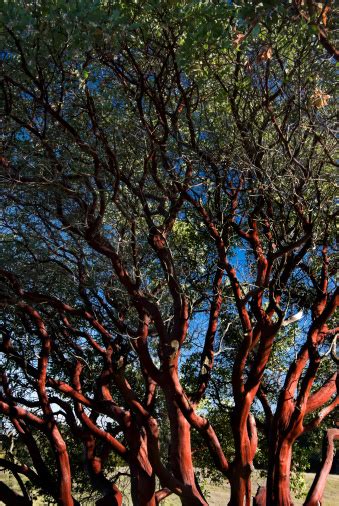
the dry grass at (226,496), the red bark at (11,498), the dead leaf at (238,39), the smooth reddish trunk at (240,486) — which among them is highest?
the dead leaf at (238,39)

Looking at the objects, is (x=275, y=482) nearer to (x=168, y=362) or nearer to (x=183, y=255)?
(x=168, y=362)

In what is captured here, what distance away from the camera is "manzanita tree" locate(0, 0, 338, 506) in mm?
7449

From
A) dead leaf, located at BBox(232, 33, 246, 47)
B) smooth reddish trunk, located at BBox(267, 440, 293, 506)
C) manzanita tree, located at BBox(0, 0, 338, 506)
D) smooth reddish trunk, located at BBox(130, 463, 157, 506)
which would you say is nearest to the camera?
dead leaf, located at BBox(232, 33, 246, 47)

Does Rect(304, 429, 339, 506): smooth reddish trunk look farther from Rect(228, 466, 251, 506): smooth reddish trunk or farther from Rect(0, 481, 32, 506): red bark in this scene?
Rect(0, 481, 32, 506): red bark

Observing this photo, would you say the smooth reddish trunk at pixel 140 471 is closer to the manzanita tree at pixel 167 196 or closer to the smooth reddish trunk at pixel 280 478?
the manzanita tree at pixel 167 196

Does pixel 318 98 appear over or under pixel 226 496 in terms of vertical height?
over

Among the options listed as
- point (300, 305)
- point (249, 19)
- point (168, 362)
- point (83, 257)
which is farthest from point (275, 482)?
point (249, 19)

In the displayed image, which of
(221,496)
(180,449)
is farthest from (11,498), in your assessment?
(221,496)

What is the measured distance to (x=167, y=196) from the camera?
30.2 feet

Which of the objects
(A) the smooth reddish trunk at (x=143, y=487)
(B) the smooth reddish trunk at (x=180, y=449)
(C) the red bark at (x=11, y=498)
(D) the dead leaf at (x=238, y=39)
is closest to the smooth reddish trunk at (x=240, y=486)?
(B) the smooth reddish trunk at (x=180, y=449)

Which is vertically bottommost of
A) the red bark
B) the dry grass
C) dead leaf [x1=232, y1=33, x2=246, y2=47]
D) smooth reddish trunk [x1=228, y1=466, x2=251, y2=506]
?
smooth reddish trunk [x1=228, y1=466, x2=251, y2=506]

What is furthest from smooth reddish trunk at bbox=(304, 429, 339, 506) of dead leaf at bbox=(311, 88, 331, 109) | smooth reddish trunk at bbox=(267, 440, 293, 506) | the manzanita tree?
dead leaf at bbox=(311, 88, 331, 109)

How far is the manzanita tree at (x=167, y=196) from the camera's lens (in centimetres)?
745

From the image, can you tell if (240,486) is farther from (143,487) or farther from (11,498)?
(11,498)
